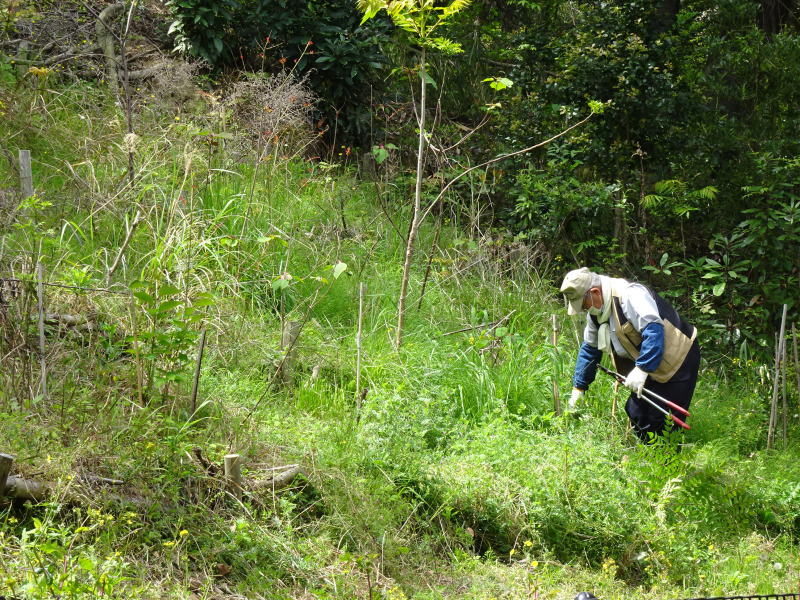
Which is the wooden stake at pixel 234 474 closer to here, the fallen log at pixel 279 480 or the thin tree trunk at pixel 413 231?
the fallen log at pixel 279 480

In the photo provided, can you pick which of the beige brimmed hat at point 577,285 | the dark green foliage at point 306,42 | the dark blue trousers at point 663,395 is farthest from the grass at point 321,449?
the dark green foliage at point 306,42

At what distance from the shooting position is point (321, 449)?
5.08m

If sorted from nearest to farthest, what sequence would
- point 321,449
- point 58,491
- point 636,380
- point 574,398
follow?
point 58,491
point 321,449
point 636,380
point 574,398

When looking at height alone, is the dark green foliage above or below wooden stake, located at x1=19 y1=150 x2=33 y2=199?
above

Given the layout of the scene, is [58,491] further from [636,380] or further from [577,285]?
[636,380]

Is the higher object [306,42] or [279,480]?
[306,42]

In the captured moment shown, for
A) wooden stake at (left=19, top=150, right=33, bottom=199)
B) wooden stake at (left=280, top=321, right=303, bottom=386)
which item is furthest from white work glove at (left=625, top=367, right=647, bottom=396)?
wooden stake at (left=19, top=150, right=33, bottom=199)

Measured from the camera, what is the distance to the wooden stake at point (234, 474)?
4.41 meters

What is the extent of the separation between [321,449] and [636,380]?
2.36m

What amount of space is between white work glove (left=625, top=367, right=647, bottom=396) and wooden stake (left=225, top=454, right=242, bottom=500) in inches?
114

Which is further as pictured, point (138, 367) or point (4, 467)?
point (138, 367)

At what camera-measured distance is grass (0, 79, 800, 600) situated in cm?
415

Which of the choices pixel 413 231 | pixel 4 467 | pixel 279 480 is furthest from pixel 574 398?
pixel 4 467

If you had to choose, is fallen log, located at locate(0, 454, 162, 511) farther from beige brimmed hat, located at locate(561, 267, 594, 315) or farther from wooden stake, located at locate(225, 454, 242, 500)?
beige brimmed hat, located at locate(561, 267, 594, 315)
